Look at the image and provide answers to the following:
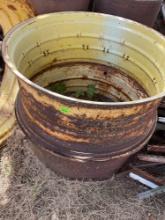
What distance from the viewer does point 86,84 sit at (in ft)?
9.27

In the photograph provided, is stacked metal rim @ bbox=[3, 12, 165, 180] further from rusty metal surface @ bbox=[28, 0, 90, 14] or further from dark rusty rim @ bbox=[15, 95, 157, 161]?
rusty metal surface @ bbox=[28, 0, 90, 14]

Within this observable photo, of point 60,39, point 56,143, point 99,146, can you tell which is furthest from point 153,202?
point 60,39

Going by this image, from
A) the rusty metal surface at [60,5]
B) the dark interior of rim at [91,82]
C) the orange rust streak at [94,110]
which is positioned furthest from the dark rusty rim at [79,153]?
the rusty metal surface at [60,5]

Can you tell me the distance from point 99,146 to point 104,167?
1.07 ft

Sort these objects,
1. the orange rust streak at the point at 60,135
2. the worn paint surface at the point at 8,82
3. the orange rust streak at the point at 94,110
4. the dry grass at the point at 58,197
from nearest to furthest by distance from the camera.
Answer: the orange rust streak at the point at 94,110, the orange rust streak at the point at 60,135, the dry grass at the point at 58,197, the worn paint surface at the point at 8,82

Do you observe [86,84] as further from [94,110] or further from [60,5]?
[94,110]

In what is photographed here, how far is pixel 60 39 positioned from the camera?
2.49 m

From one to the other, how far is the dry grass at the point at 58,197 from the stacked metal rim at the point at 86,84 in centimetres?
10

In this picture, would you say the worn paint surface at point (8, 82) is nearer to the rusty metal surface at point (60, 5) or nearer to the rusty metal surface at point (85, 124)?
the rusty metal surface at point (60, 5)

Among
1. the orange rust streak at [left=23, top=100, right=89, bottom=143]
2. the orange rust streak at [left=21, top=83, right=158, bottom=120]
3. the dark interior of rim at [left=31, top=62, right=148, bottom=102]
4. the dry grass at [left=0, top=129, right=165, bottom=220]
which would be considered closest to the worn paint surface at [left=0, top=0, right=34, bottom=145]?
the dry grass at [left=0, top=129, right=165, bottom=220]

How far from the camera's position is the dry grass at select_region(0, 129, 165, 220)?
2357 mm

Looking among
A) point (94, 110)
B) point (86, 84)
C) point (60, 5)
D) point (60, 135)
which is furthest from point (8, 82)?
point (94, 110)

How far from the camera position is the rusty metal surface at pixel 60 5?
106 inches

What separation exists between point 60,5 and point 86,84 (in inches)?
26.5
